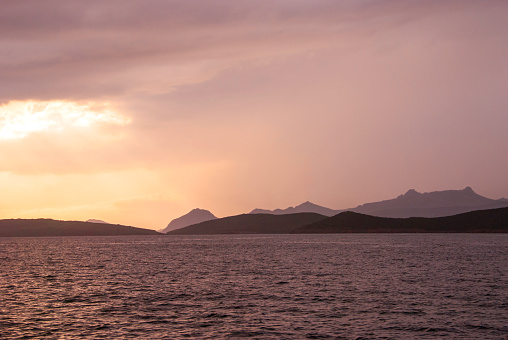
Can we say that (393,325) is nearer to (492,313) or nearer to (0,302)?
(492,313)

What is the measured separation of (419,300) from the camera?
5734cm

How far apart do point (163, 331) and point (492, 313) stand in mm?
32477

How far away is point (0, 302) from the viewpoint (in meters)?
57.6

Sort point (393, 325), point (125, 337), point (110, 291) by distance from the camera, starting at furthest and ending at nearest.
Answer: point (110, 291), point (393, 325), point (125, 337)

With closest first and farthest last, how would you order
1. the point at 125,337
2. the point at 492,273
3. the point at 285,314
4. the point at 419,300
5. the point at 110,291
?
the point at 125,337
the point at 285,314
the point at 419,300
the point at 110,291
the point at 492,273

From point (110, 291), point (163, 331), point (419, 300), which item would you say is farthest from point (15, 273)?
point (419, 300)

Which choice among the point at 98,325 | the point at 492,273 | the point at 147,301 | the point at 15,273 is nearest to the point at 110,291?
the point at 147,301

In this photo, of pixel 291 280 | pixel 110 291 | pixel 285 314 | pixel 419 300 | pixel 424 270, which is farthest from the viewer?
pixel 424 270

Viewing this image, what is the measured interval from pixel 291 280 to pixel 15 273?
55.7 meters

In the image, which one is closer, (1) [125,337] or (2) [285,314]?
(1) [125,337]

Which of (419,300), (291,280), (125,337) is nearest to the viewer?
(125,337)

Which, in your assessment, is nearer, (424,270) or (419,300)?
(419,300)

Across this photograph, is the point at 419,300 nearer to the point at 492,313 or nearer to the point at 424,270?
the point at 492,313

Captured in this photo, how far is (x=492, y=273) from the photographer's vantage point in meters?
86.8
